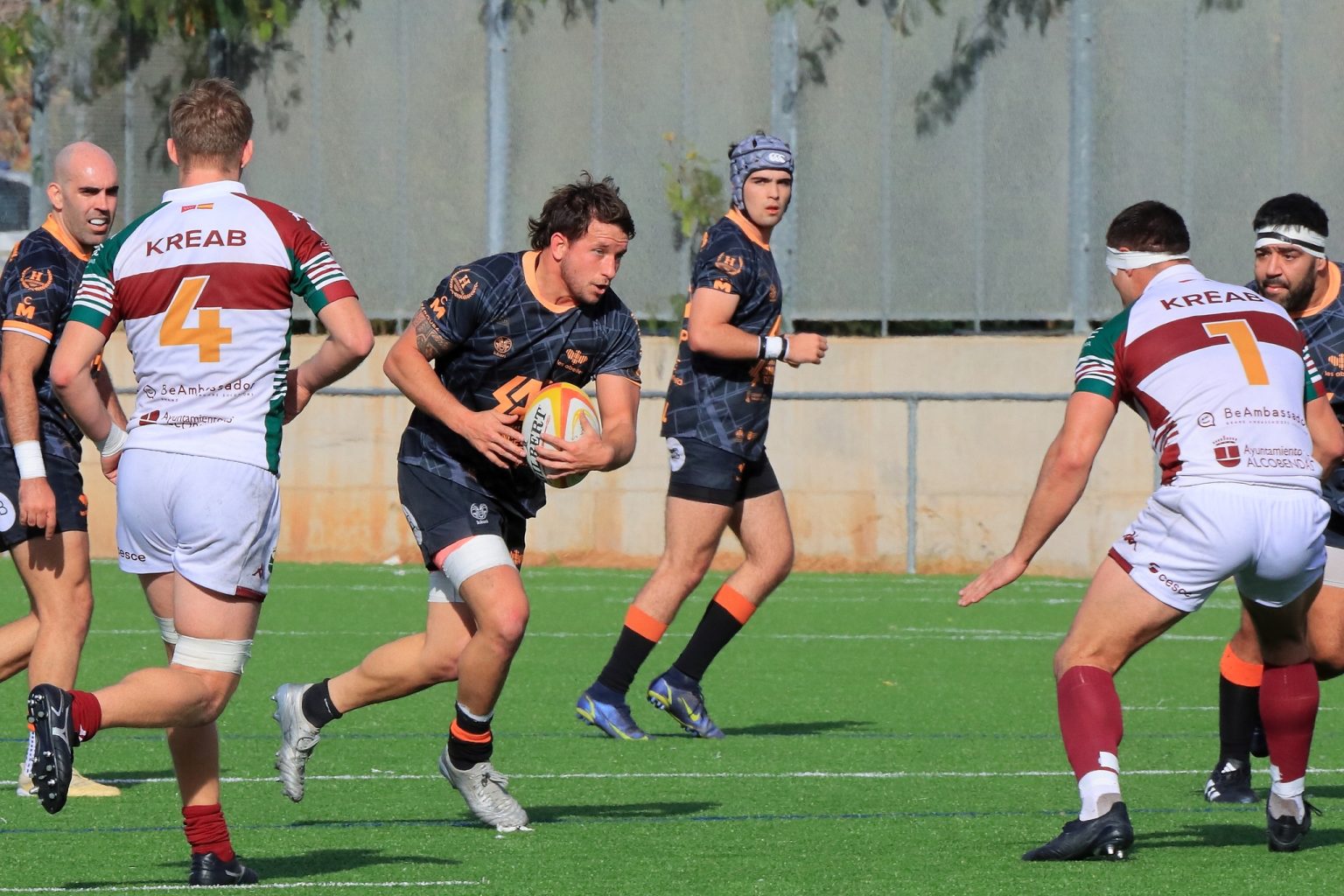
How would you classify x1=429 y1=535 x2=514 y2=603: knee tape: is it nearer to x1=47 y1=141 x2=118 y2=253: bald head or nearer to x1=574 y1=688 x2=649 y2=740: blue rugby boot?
x1=47 y1=141 x2=118 y2=253: bald head

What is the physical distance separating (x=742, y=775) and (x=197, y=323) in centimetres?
320

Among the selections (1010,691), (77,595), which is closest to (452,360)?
(77,595)

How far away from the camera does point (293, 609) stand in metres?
14.2

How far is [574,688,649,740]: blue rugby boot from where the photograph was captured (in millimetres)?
8688

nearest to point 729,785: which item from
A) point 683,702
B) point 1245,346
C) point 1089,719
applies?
point 683,702

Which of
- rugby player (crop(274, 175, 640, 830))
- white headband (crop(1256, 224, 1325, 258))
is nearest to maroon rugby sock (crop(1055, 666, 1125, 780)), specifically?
rugby player (crop(274, 175, 640, 830))

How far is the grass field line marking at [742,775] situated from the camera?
7559 millimetres

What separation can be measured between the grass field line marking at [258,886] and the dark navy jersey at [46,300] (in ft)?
5.49

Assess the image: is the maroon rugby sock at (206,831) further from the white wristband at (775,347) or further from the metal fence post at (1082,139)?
the metal fence post at (1082,139)

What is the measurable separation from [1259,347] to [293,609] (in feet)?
Answer: 30.6

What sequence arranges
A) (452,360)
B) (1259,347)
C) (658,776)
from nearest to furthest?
(1259,347), (452,360), (658,776)

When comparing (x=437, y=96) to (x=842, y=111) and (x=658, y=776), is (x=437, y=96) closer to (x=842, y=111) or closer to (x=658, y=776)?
(x=842, y=111)

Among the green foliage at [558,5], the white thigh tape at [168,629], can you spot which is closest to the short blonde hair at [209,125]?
the white thigh tape at [168,629]

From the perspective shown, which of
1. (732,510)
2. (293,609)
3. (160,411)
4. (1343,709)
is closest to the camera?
(160,411)
